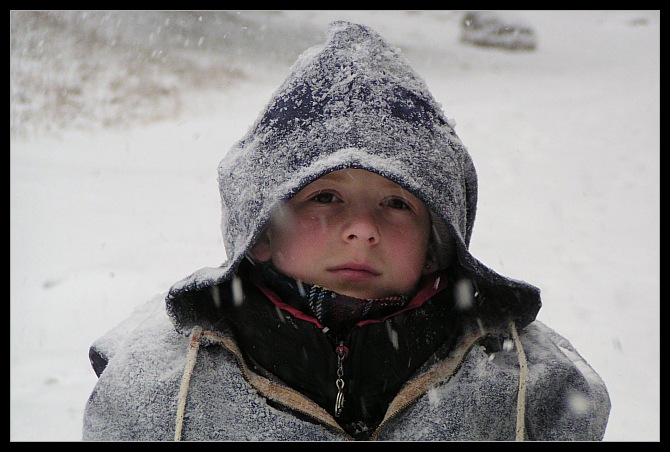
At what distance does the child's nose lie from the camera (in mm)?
1724

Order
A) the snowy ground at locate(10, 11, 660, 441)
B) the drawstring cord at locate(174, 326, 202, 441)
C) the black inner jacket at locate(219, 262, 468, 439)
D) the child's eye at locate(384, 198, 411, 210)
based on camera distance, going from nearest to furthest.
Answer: the drawstring cord at locate(174, 326, 202, 441), the black inner jacket at locate(219, 262, 468, 439), the child's eye at locate(384, 198, 411, 210), the snowy ground at locate(10, 11, 660, 441)

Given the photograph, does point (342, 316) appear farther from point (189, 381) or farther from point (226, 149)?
point (226, 149)

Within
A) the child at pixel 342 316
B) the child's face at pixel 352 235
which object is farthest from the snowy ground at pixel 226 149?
the child's face at pixel 352 235

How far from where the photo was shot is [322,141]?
1.71m

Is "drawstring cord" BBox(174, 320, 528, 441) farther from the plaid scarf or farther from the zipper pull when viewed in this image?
the zipper pull

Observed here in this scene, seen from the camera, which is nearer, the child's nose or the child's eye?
the child's nose

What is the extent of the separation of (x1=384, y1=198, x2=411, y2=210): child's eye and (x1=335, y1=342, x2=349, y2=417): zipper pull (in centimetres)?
40

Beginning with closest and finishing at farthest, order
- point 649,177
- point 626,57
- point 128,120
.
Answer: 1. point 649,177
2. point 128,120
3. point 626,57

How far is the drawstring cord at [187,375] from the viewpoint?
1.60 meters

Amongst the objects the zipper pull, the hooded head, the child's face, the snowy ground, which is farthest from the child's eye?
the snowy ground

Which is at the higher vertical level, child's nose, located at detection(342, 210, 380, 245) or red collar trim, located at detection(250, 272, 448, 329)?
child's nose, located at detection(342, 210, 380, 245)

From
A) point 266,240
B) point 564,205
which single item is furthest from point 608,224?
point 266,240

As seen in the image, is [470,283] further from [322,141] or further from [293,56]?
[293,56]

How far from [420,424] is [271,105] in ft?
3.05
